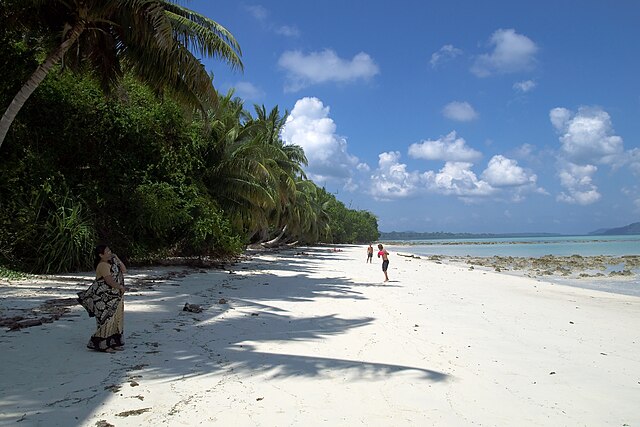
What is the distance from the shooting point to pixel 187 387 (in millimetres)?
4480

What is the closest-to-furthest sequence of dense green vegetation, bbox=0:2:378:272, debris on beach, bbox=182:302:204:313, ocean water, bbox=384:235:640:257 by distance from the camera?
debris on beach, bbox=182:302:204:313 < dense green vegetation, bbox=0:2:378:272 < ocean water, bbox=384:235:640:257

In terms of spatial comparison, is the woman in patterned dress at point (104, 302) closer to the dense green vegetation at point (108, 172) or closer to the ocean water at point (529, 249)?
the dense green vegetation at point (108, 172)

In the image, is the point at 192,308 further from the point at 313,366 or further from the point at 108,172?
the point at 108,172

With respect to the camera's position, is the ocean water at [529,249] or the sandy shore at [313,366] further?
the ocean water at [529,249]

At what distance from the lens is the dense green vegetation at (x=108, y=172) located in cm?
1248

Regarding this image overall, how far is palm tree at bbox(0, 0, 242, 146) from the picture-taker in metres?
9.66

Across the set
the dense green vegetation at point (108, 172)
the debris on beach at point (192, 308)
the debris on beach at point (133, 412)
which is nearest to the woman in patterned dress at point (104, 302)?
the debris on beach at point (133, 412)

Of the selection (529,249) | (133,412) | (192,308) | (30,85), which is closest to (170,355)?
(133,412)

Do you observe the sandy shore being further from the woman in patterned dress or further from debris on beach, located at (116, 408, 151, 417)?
the woman in patterned dress

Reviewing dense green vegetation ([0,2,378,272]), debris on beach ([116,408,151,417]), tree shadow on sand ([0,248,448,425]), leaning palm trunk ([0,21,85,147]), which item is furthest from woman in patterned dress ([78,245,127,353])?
dense green vegetation ([0,2,378,272])

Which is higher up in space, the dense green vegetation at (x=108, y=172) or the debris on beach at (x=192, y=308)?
the dense green vegetation at (x=108, y=172)

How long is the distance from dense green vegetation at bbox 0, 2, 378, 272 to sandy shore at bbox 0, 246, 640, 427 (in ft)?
9.13

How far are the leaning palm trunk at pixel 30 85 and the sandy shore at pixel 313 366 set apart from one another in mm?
3419

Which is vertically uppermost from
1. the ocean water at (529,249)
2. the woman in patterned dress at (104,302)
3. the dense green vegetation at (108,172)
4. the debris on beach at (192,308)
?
the dense green vegetation at (108,172)
